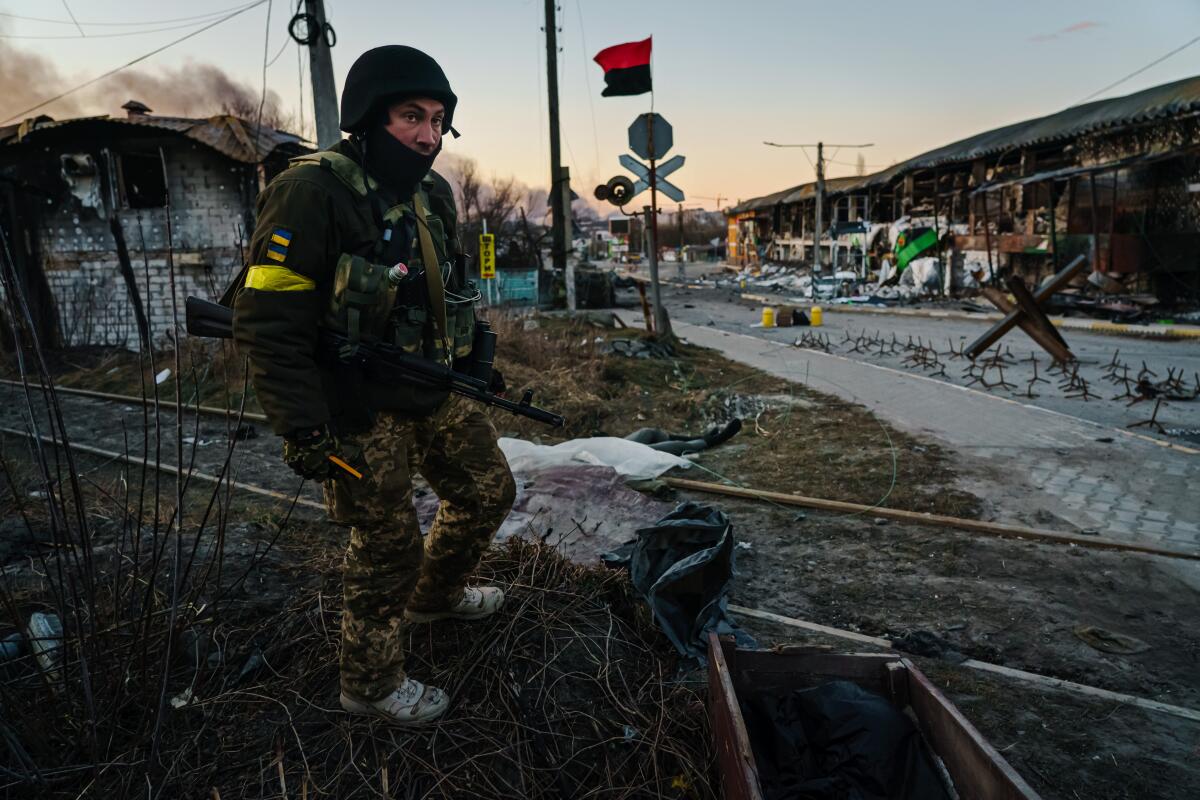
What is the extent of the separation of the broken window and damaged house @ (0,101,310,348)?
0.9 inches

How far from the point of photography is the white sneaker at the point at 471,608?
287cm

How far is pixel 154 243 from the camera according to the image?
13.5 metres

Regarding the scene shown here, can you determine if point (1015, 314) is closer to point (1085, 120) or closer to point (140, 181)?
point (1085, 120)

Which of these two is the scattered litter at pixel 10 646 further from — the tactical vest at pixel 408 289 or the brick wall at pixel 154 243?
the brick wall at pixel 154 243

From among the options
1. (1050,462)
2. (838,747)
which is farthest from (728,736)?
(1050,462)

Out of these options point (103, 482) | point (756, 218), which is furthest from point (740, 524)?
point (756, 218)

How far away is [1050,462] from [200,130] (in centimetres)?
1318

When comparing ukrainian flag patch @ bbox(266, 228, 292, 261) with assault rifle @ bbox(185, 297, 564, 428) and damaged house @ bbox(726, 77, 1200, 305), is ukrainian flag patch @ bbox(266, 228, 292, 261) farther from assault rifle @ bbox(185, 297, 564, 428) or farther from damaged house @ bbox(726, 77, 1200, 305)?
damaged house @ bbox(726, 77, 1200, 305)

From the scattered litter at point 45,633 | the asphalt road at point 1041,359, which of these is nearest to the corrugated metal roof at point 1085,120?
the asphalt road at point 1041,359

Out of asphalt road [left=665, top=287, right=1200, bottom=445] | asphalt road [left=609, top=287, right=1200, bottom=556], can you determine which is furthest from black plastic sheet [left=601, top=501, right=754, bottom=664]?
asphalt road [left=665, top=287, right=1200, bottom=445]

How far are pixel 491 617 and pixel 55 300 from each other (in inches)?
581

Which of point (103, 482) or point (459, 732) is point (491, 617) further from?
point (103, 482)

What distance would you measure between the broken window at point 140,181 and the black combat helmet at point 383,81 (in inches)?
527

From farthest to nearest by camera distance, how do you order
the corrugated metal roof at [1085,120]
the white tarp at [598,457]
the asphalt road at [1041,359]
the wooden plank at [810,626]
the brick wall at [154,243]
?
the corrugated metal roof at [1085,120], the brick wall at [154,243], the asphalt road at [1041,359], the white tarp at [598,457], the wooden plank at [810,626]
